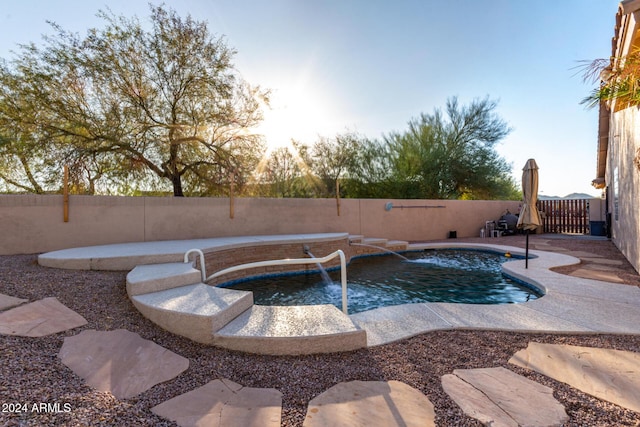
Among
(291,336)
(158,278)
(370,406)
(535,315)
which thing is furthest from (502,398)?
(158,278)

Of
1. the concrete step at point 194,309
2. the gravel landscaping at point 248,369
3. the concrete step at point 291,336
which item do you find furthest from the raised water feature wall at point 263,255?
the concrete step at point 291,336

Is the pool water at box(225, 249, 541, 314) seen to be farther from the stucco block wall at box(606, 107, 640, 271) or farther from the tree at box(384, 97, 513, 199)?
the tree at box(384, 97, 513, 199)

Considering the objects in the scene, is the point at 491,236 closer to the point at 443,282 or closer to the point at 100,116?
the point at 443,282

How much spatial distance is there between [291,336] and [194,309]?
882 millimetres

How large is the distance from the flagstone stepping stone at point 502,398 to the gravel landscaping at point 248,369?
6 cm

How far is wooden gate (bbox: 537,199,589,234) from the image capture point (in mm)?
12758

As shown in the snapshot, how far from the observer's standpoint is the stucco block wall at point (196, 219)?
5.41 metres

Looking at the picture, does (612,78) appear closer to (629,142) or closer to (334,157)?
(629,142)

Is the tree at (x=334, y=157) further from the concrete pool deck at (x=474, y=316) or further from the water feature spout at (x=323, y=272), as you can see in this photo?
the concrete pool deck at (x=474, y=316)

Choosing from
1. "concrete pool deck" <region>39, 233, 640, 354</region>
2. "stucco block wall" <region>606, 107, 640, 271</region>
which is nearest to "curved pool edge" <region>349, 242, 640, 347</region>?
"concrete pool deck" <region>39, 233, 640, 354</region>

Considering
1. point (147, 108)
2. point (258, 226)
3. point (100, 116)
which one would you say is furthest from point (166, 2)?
point (258, 226)

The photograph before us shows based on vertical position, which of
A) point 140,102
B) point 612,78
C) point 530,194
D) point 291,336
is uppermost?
point 140,102

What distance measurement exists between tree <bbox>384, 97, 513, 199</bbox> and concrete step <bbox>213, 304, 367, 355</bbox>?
12.4 m

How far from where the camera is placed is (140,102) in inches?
325
